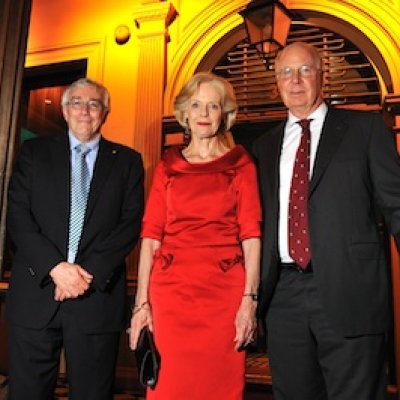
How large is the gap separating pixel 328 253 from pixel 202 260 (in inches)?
17.7

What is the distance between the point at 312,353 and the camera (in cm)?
174

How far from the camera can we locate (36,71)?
201 inches

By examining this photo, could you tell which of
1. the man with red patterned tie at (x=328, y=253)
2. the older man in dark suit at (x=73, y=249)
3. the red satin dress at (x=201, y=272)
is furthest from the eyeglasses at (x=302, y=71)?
the older man in dark suit at (x=73, y=249)

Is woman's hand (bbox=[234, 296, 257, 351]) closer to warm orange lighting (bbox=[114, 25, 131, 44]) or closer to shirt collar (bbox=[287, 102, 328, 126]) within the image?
shirt collar (bbox=[287, 102, 328, 126])

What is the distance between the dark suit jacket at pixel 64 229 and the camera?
188 cm

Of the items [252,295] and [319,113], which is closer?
[252,295]

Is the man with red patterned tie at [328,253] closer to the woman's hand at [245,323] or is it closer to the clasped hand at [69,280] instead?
the woman's hand at [245,323]

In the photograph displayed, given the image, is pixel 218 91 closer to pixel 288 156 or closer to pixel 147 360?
pixel 288 156

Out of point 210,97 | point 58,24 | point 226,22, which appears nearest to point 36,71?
point 58,24

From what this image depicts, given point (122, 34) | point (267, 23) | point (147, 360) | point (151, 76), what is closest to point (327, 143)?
point (147, 360)

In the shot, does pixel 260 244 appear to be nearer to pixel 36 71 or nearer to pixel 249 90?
pixel 249 90

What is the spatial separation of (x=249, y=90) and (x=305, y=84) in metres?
2.56

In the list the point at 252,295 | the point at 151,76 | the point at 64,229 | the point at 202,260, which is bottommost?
the point at 252,295

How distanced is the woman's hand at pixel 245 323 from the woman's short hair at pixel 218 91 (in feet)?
2.44
